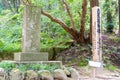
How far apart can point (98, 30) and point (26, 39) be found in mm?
2074

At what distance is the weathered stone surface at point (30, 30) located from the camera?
698 centimetres

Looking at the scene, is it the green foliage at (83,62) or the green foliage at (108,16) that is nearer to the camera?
the green foliage at (83,62)

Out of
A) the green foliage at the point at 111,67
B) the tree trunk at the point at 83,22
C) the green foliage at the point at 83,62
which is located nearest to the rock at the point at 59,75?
the green foliage at the point at 83,62

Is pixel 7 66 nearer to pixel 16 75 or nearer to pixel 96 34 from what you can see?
pixel 16 75

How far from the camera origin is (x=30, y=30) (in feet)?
23.0

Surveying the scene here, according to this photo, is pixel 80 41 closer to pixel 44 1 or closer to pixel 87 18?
pixel 87 18

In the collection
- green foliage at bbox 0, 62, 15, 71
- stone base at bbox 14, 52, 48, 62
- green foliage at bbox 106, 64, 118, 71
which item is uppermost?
stone base at bbox 14, 52, 48, 62

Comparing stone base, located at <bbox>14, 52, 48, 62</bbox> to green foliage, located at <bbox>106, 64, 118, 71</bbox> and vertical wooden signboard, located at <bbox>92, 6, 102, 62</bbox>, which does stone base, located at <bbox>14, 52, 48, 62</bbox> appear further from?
green foliage, located at <bbox>106, 64, 118, 71</bbox>

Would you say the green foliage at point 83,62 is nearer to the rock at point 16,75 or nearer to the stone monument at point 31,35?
the stone monument at point 31,35

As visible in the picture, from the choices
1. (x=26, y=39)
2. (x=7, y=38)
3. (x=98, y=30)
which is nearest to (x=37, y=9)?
(x=26, y=39)

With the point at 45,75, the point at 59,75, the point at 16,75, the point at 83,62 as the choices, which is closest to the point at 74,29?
the point at 83,62

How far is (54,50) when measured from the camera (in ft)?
35.0

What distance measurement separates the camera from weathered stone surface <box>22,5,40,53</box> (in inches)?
275

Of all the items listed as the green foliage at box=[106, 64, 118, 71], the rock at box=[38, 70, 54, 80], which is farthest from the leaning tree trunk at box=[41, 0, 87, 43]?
the rock at box=[38, 70, 54, 80]
